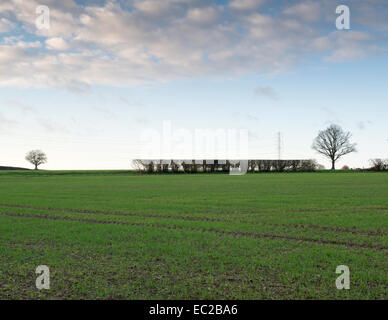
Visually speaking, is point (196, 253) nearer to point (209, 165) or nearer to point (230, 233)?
point (230, 233)

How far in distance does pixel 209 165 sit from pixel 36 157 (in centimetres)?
5825

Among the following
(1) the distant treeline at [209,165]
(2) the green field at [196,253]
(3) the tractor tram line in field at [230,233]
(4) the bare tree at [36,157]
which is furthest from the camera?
(4) the bare tree at [36,157]

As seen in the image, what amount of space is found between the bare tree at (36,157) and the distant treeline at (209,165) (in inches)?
1736

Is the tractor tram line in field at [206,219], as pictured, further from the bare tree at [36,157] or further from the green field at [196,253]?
the bare tree at [36,157]

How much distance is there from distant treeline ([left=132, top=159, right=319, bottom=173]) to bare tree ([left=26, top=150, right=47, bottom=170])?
44.1m

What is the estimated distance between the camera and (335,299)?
256 inches

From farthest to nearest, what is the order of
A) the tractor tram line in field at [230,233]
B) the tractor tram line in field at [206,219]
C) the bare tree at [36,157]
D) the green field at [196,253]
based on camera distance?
1. the bare tree at [36,157]
2. the tractor tram line in field at [206,219]
3. the tractor tram line in field at [230,233]
4. the green field at [196,253]

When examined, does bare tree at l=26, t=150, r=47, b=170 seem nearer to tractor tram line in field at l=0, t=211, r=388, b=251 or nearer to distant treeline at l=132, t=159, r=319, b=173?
distant treeline at l=132, t=159, r=319, b=173

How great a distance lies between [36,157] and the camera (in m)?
108

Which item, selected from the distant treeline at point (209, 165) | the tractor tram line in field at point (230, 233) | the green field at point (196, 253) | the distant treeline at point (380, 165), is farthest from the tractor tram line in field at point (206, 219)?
the distant treeline at point (380, 165)

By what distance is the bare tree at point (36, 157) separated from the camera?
10806 cm

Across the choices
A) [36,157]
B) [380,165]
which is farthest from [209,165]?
[36,157]
